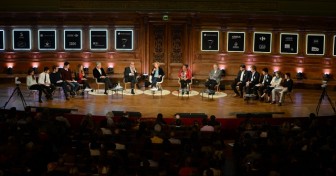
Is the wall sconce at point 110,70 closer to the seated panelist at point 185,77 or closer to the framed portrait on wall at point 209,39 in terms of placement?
the seated panelist at point 185,77

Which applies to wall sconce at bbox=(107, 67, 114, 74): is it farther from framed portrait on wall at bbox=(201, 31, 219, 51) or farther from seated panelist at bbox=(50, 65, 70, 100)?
framed portrait on wall at bbox=(201, 31, 219, 51)

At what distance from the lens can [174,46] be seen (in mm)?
21953

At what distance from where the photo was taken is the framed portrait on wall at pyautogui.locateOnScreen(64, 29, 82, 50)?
2203cm

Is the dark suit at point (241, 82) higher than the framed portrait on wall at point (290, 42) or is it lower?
lower

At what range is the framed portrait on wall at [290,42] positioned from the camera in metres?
21.8

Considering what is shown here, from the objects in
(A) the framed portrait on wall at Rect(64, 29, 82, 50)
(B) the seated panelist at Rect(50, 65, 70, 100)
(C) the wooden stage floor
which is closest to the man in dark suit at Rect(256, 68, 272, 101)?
(C) the wooden stage floor

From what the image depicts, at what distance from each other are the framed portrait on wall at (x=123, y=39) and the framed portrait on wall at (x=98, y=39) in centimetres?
47

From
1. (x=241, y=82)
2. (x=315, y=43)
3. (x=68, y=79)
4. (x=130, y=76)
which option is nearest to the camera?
(x=68, y=79)

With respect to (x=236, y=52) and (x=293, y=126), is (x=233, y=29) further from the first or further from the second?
(x=293, y=126)

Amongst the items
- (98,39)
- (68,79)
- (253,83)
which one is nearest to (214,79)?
(253,83)

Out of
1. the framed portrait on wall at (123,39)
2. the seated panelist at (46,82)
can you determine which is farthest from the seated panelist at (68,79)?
the framed portrait on wall at (123,39)

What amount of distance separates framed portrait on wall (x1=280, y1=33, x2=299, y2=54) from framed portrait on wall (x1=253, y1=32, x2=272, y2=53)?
54cm

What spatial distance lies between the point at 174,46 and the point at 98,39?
3.28 metres

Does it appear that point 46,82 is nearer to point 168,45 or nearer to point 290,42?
point 168,45
